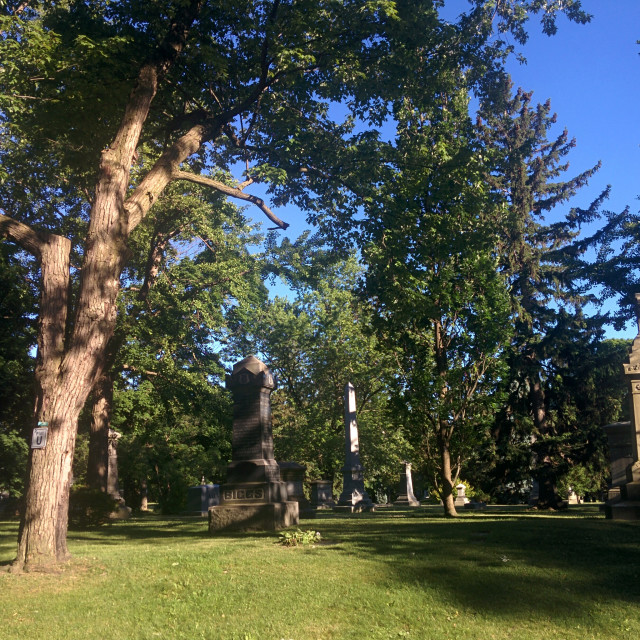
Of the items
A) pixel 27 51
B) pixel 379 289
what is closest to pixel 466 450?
pixel 379 289

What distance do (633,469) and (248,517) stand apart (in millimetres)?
8220

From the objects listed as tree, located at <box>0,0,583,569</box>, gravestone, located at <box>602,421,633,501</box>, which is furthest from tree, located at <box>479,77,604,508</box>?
tree, located at <box>0,0,583,569</box>

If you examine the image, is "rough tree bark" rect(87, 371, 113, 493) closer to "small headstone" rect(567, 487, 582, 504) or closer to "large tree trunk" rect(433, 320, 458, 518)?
"large tree trunk" rect(433, 320, 458, 518)

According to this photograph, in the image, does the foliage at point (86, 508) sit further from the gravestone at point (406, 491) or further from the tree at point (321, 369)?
the gravestone at point (406, 491)

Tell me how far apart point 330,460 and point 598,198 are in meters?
19.4

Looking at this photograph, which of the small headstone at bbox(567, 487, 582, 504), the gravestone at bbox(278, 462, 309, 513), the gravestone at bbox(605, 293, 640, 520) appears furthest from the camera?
the small headstone at bbox(567, 487, 582, 504)

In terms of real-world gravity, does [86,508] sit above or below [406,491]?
above

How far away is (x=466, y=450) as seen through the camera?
53.1 ft

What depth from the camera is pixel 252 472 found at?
44.4ft

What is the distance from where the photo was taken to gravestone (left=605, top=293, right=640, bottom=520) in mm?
11430

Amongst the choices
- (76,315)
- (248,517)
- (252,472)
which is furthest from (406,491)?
(76,315)

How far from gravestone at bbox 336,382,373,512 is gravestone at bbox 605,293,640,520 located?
12.5m

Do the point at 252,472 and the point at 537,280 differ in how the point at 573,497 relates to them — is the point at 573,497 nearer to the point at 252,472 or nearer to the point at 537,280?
the point at 537,280

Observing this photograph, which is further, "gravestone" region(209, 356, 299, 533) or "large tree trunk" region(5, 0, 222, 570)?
"gravestone" region(209, 356, 299, 533)
